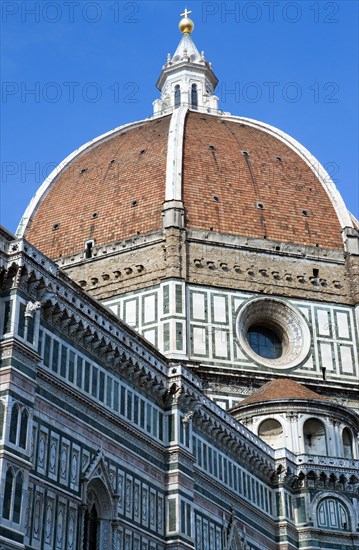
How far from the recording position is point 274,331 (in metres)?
43.6

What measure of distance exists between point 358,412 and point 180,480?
50.9ft

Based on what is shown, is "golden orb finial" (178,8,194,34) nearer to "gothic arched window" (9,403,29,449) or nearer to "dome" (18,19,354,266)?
"dome" (18,19,354,266)

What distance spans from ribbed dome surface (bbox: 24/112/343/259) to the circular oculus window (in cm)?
395

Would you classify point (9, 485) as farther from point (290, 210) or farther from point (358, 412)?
point (290, 210)

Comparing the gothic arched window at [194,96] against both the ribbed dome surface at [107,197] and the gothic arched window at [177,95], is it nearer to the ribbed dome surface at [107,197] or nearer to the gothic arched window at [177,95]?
the gothic arched window at [177,95]

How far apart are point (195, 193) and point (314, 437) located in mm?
14236

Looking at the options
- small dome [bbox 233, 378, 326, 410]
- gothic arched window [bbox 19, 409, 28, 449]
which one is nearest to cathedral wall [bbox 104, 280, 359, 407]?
small dome [bbox 233, 378, 326, 410]

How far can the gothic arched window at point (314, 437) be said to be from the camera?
118 ft

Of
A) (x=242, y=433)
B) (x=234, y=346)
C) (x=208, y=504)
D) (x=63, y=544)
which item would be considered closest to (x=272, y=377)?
(x=234, y=346)

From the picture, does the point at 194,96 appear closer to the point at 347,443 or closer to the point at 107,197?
the point at 107,197

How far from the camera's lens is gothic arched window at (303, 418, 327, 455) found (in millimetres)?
36094

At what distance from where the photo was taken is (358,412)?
41.0 m

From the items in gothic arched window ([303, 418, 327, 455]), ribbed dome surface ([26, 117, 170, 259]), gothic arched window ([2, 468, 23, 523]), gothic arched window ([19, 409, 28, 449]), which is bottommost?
gothic arched window ([2, 468, 23, 523])

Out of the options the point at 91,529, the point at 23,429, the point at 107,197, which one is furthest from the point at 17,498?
the point at 107,197
